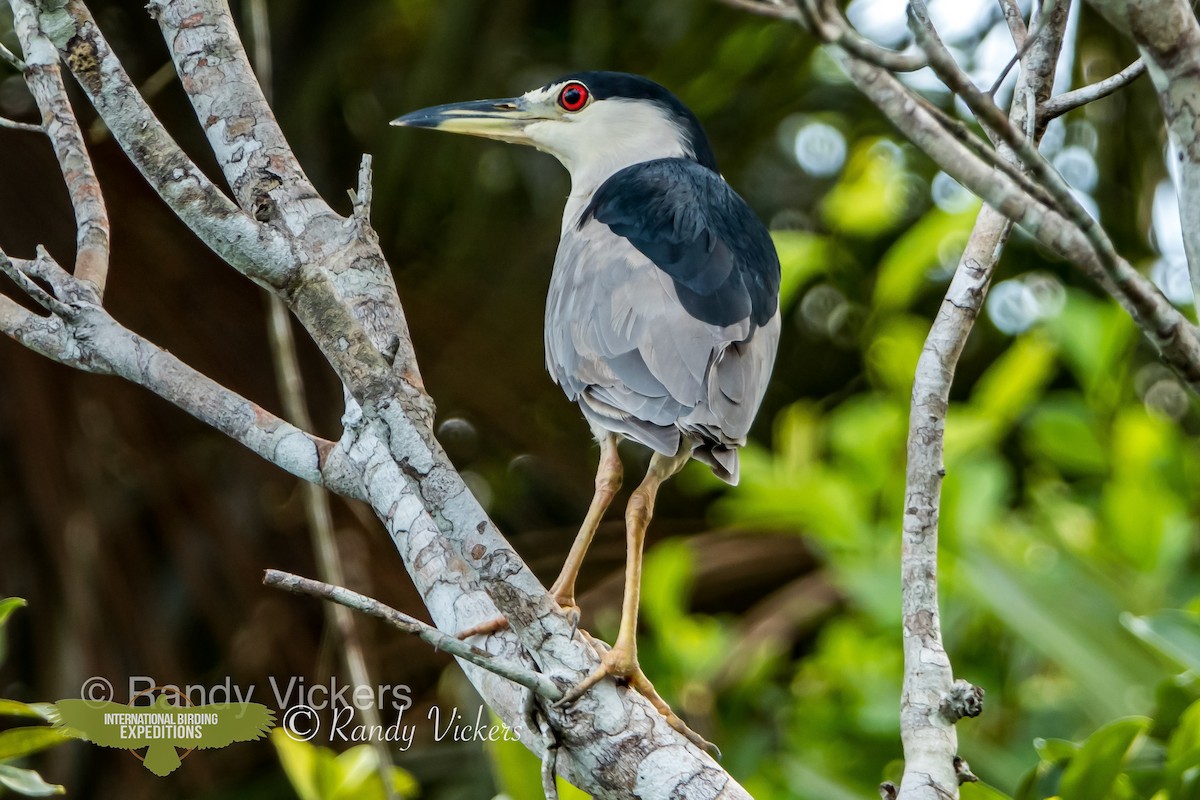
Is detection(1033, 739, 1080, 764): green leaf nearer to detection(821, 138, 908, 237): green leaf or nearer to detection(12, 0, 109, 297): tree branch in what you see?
detection(12, 0, 109, 297): tree branch

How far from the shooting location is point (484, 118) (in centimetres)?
284

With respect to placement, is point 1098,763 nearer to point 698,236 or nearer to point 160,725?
point 698,236

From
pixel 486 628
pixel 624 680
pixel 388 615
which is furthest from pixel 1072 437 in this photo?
pixel 388 615

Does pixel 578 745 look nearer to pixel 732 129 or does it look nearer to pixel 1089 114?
pixel 732 129

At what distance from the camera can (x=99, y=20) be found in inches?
121

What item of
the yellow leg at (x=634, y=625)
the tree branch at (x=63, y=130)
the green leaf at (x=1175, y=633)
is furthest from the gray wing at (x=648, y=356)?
the tree branch at (x=63, y=130)

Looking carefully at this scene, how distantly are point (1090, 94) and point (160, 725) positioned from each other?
1.66m

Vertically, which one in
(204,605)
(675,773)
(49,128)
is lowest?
(675,773)

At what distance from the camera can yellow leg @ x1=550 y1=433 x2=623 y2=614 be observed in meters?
2.26

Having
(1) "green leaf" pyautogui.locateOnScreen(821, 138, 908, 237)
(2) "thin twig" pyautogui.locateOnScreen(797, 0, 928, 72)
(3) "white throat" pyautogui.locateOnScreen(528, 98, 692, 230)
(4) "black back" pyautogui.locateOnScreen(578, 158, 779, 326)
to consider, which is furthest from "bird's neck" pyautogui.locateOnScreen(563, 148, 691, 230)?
(2) "thin twig" pyautogui.locateOnScreen(797, 0, 928, 72)

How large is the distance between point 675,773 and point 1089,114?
3.17 m

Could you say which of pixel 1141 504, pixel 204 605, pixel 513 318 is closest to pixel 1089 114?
pixel 1141 504

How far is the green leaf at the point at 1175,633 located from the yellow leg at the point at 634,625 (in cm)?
74

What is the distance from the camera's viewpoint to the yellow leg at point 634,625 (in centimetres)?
162
